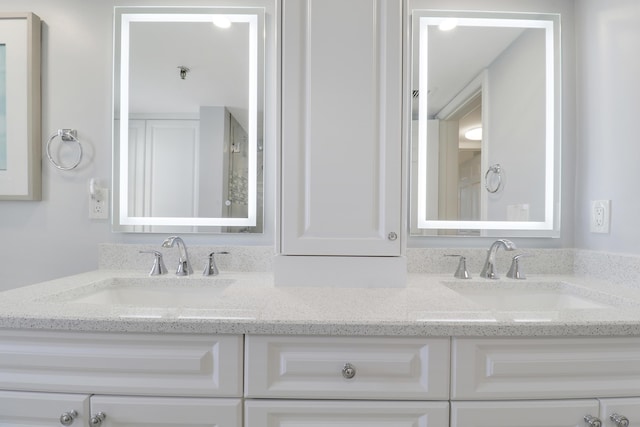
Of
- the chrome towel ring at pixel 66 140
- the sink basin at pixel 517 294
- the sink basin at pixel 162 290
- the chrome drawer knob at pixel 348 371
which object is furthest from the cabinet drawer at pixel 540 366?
the chrome towel ring at pixel 66 140

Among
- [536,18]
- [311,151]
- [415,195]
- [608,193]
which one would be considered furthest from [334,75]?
[608,193]

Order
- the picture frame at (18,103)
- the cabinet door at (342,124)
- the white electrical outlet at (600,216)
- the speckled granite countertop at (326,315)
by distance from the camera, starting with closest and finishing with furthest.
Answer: the speckled granite countertop at (326,315) → the cabinet door at (342,124) → the white electrical outlet at (600,216) → the picture frame at (18,103)

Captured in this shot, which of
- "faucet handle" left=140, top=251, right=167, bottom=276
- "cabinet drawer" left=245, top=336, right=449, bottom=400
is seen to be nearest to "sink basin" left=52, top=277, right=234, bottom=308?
"faucet handle" left=140, top=251, right=167, bottom=276

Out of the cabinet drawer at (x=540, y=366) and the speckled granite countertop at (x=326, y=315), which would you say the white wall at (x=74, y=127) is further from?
the cabinet drawer at (x=540, y=366)

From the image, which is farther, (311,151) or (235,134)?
(235,134)

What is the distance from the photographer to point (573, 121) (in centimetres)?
128

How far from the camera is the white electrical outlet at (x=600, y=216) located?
112 centimetres

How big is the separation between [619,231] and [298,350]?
116 cm

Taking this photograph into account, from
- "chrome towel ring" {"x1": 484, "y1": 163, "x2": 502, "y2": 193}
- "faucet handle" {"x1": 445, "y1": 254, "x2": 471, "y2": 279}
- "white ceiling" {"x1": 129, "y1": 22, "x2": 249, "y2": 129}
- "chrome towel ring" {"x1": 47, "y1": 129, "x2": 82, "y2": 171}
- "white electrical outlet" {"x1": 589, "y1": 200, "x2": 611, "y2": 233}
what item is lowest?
"faucet handle" {"x1": 445, "y1": 254, "x2": 471, "y2": 279}

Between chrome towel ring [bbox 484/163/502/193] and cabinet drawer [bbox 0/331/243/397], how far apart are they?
1082 mm

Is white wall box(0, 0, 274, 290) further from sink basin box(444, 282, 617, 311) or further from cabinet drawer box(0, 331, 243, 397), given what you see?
sink basin box(444, 282, 617, 311)

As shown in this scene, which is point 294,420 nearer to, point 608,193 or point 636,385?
point 636,385

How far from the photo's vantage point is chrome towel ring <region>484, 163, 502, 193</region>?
1259 mm

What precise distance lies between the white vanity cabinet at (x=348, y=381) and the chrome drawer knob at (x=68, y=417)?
0.39 metres
